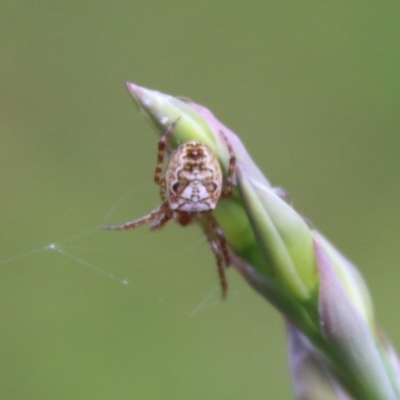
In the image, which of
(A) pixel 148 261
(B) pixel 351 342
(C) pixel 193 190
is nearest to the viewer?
(B) pixel 351 342

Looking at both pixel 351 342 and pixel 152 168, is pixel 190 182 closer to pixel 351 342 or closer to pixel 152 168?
pixel 351 342

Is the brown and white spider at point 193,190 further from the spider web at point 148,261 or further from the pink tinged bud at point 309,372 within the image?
the spider web at point 148,261

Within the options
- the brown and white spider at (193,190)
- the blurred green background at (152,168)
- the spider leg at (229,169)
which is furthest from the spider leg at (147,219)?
the blurred green background at (152,168)

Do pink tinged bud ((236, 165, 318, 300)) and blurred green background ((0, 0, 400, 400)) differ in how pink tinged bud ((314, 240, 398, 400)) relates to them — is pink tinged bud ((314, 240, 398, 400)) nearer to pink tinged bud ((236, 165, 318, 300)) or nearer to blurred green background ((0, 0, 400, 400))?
pink tinged bud ((236, 165, 318, 300))

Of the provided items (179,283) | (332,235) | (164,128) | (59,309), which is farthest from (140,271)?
(164,128)

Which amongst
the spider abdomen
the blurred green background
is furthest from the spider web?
the spider abdomen

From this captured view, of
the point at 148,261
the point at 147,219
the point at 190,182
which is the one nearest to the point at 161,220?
the point at 147,219
